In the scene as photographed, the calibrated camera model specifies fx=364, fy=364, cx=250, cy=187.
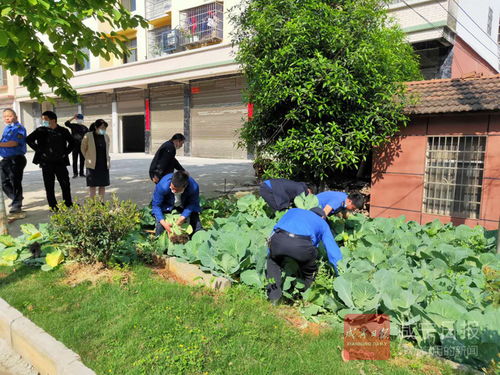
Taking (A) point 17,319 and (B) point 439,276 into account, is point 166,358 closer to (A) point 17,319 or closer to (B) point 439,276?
(A) point 17,319

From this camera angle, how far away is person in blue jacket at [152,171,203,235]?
16.1 feet

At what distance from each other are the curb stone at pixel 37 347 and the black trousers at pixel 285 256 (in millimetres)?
1811

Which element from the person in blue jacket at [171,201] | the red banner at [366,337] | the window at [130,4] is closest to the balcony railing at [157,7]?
the window at [130,4]

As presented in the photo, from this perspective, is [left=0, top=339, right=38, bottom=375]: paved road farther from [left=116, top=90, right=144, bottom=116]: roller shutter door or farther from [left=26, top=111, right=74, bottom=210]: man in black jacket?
[left=116, top=90, right=144, bottom=116]: roller shutter door

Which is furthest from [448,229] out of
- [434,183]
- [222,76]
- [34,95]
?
[222,76]

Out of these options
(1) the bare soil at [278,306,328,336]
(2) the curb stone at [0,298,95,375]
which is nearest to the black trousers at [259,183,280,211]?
(1) the bare soil at [278,306,328,336]

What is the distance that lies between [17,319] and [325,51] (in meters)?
6.13

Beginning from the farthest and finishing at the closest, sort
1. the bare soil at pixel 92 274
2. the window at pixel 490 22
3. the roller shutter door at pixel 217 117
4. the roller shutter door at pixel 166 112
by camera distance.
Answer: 1. the roller shutter door at pixel 166 112
2. the roller shutter door at pixel 217 117
3. the window at pixel 490 22
4. the bare soil at pixel 92 274

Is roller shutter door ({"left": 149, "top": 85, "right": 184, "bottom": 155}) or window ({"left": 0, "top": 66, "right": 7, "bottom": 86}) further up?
window ({"left": 0, "top": 66, "right": 7, "bottom": 86})

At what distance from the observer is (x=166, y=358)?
2.68 meters

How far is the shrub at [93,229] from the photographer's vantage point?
162 inches

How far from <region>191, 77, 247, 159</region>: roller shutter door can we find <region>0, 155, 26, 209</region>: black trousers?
1281 centimetres

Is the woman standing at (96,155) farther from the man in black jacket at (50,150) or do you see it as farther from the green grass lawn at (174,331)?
the green grass lawn at (174,331)

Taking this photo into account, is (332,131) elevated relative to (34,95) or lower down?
lower down
